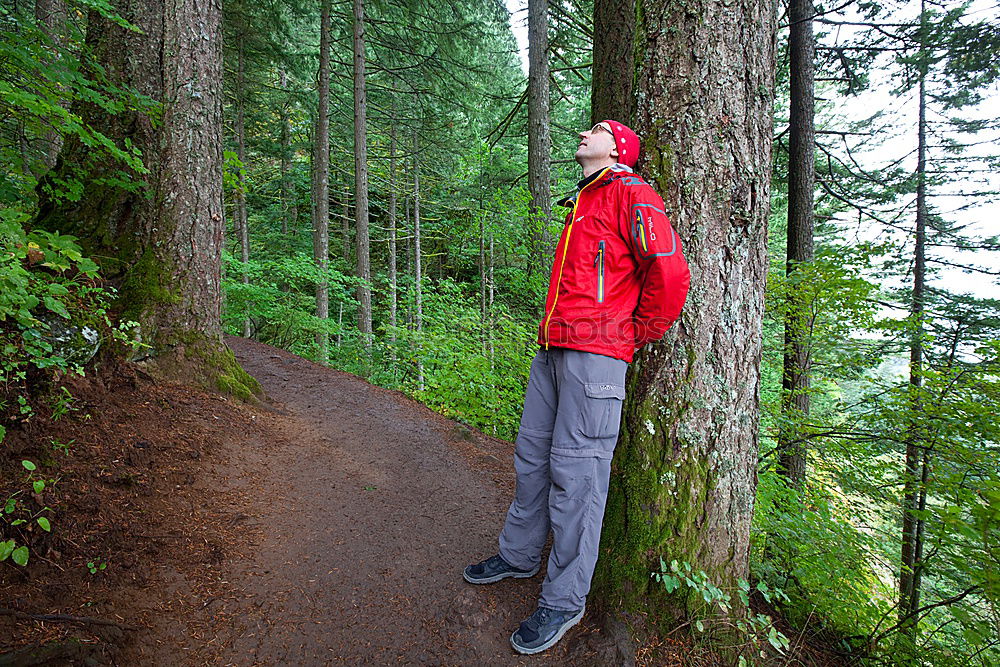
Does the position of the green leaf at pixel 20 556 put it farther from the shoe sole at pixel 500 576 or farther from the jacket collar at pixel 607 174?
the jacket collar at pixel 607 174

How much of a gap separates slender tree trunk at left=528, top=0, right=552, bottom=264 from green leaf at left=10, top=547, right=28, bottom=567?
751 centimetres

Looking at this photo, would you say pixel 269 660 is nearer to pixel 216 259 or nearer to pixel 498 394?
pixel 216 259

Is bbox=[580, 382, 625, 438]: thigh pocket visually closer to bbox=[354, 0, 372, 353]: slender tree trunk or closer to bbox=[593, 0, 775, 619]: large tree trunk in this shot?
bbox=[593, 0, 775, 619]: large tree trunk

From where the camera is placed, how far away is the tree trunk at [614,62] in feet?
8.54

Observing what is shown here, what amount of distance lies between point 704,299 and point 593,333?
0.58 metres

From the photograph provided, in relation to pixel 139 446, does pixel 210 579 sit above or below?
below

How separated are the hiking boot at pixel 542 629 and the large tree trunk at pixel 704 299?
0.22 metres

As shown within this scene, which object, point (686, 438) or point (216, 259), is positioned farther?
point (216, 259)

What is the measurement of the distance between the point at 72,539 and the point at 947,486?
4489 millimetres

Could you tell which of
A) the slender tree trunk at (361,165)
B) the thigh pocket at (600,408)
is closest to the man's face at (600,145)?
the thigh pocket at (600,408)

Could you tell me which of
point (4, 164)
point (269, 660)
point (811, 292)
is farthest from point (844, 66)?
point (4, 164)

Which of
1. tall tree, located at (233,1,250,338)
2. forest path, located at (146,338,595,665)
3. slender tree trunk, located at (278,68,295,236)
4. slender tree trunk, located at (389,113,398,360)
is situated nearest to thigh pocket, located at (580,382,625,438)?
forest path, located at (146,338,595,665)

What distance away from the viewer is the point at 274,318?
9773mm

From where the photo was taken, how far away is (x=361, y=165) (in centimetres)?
1103
